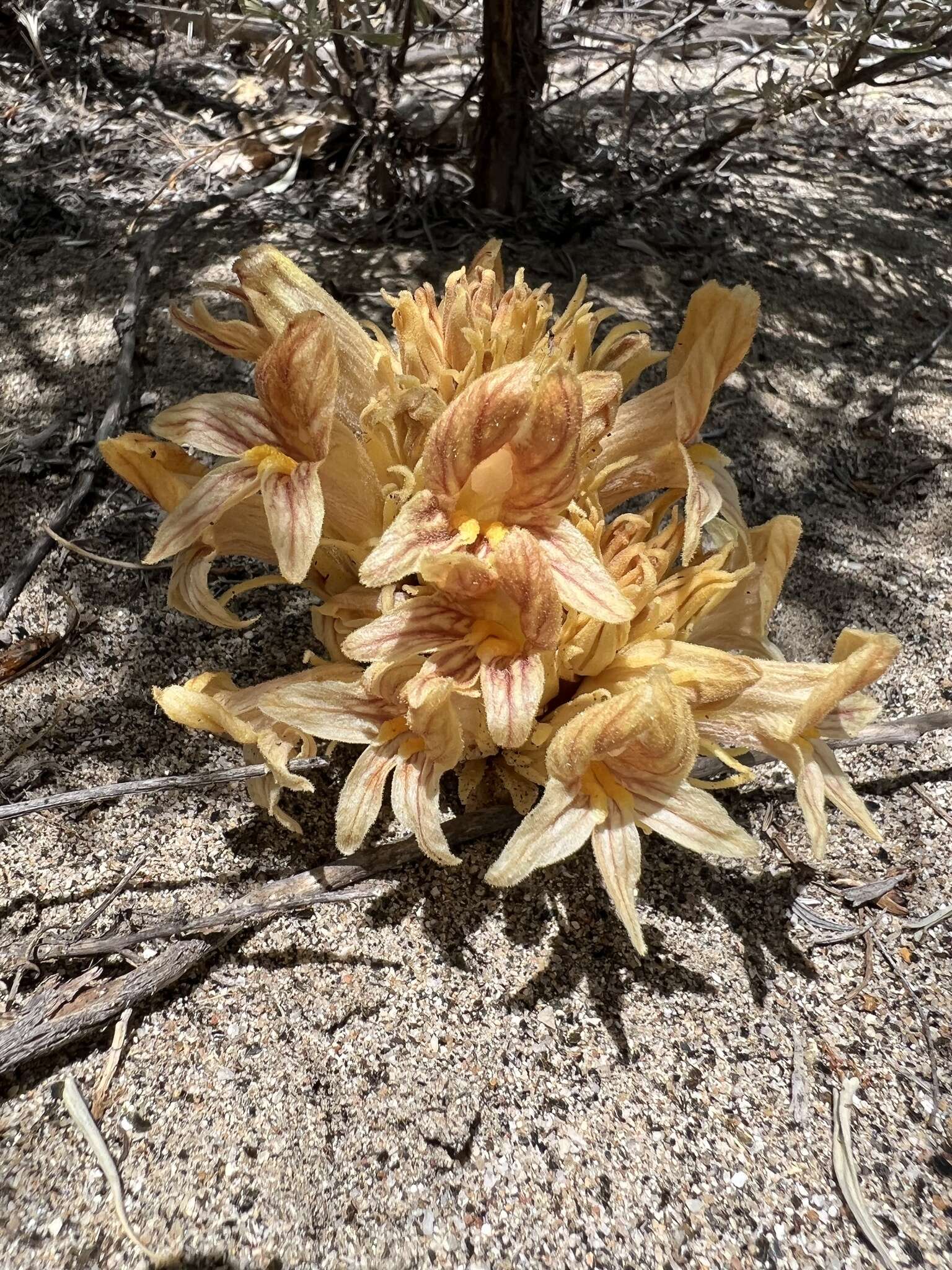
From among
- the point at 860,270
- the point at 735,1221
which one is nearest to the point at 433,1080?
the point at 735,1221

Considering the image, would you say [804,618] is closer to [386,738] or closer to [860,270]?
[386,738]

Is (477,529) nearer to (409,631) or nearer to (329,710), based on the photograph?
(409,631)

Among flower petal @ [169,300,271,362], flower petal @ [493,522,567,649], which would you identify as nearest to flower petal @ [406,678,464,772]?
flower petal @ [493,522,567,649]

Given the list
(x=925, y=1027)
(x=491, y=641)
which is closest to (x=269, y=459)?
(x=491, y=641)

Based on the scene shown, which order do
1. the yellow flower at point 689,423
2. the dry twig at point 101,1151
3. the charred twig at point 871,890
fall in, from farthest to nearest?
the charred twig at point 871,890 < the yellow flower at point 689,423 < the dry twig at point 101,1151

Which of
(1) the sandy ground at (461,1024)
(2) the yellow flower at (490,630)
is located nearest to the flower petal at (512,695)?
(2) the yellow flower at (490,630)

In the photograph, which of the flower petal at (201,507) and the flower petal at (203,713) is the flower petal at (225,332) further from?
the flower petal at (203,713)

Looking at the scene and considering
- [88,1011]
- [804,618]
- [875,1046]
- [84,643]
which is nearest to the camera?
[88,1011]

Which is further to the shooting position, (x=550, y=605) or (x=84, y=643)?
(x=84, y=643)
